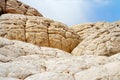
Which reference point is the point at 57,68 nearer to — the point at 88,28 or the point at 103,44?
the point at 103,44

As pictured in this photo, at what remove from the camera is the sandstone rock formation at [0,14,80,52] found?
904 inches

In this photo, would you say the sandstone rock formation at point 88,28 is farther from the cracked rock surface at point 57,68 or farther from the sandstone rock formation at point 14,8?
the cracked rock surface at point 57,68

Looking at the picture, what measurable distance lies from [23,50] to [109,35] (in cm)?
721

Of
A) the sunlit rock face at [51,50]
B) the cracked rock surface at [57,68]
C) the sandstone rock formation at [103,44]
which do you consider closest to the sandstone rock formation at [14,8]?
the sunlit rock face at [51,50]

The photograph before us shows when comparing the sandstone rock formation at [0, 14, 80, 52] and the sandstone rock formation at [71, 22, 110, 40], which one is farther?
the sandstone rock formation at [71, 22, 110, 40]

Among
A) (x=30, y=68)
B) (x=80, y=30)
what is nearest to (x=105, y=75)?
(x=30, y=68)

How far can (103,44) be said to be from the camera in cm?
2078

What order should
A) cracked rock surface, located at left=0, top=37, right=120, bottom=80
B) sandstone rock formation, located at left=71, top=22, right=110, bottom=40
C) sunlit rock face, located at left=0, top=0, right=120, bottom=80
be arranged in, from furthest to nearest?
sandstone rock formation, located at left=71, top=22, right=110, bottom=40 → sunlit rock face, located at left=0, top=0, right=120, bottom=80 → cracked rock surface, located at left=0, top=37, right=120, bottom=80

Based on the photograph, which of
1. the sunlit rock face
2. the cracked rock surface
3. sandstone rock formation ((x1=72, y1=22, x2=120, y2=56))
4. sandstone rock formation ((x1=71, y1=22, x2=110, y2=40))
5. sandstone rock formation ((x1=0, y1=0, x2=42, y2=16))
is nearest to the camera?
the cracked rock surface

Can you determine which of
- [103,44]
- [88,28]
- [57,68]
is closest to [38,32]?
[103,44]

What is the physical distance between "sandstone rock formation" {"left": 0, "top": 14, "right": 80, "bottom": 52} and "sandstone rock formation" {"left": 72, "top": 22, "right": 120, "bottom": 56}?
173 cm

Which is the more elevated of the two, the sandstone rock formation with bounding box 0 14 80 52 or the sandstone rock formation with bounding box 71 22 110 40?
the sandstone rock formation with bounding box 0 14 80 52

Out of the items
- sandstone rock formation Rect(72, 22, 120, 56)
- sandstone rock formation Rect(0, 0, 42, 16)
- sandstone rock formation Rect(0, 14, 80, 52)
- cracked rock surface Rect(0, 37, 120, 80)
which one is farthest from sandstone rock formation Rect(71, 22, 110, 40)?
cracked rock surface Rect(0, 37, 120, 80)

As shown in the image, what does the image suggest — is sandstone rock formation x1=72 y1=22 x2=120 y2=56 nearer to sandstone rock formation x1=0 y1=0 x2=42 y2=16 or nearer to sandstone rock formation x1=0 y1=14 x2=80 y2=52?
sandstone rock formation x1=0 y1=14 x2=80 y2=52
